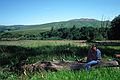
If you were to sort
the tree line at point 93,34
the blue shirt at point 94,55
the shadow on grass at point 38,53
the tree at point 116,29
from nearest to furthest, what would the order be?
the blue shirt at point 94,55, the shadow on grass at point 38,53, the tree at point 116,29, the tree line at point 93,34

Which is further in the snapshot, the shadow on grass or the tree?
the tree

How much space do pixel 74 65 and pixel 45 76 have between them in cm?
423

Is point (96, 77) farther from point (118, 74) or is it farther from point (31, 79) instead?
point (31, 79)

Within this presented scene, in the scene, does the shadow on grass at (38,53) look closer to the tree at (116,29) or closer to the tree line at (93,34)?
the tree at (116,29)

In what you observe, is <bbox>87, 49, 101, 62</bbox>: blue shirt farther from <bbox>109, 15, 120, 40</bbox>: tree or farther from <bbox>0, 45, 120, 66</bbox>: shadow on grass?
<bbox>109, 15, 120, 40</bbox>: tree

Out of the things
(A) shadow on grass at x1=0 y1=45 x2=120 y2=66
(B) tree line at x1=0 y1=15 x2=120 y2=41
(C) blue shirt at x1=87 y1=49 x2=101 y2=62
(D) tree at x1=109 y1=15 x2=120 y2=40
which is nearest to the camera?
(C) blue shirt at x1=87 y1=49 x2=101 y2=62

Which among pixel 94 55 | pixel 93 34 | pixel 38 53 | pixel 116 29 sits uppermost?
pixel 94 55

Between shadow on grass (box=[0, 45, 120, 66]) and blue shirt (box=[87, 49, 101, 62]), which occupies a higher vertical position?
blue shirt (box=[87, 49, 101, 62])

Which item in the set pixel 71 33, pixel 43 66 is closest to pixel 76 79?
pixel 43 66

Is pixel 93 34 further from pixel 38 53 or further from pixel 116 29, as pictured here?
pixel 38 53

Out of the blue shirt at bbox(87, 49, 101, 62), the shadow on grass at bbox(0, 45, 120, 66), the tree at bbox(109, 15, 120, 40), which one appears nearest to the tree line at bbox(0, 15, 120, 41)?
the tree at bbox(109, 15, 120, 40)

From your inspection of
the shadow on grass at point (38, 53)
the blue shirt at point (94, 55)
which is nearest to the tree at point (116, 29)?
the shadow on grass at point (38, 53)

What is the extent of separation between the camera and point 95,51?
14.6m

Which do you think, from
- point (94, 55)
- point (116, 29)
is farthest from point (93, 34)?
point (94, 55)
